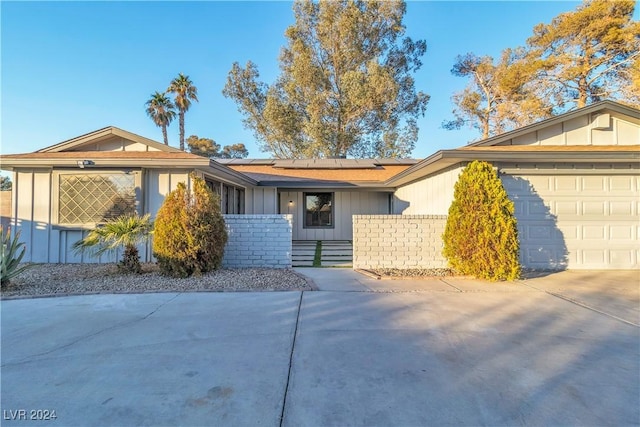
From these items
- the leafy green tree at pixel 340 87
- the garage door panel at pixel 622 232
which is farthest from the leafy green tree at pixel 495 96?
the garage door panel at pixel 622 232

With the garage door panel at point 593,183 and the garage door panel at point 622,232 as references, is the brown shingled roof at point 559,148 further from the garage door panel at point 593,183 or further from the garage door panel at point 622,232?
the garage door panel at point 622,232

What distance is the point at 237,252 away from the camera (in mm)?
7523

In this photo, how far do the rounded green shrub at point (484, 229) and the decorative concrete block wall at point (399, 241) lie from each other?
0.74 metres

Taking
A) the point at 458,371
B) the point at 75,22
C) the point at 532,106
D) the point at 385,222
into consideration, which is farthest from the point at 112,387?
the point at 532,106

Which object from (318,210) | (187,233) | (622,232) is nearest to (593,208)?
(622,232)

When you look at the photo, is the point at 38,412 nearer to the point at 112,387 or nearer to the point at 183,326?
the point at 112,387

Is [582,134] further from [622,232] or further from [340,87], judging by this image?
[340,87]

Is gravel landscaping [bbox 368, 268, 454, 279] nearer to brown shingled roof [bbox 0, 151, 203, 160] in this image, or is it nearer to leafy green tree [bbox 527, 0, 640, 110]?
brown shingled roof [bbox 0, 151, 203, 160]

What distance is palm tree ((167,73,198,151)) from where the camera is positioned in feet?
82.7

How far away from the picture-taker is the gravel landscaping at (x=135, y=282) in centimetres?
538

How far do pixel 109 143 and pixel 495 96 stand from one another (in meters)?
23.6

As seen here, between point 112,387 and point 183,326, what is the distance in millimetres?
1323

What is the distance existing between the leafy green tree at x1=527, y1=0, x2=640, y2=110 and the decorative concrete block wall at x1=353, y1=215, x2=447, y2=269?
16710 mm

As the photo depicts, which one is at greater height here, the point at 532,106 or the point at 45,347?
the point at 532,106
